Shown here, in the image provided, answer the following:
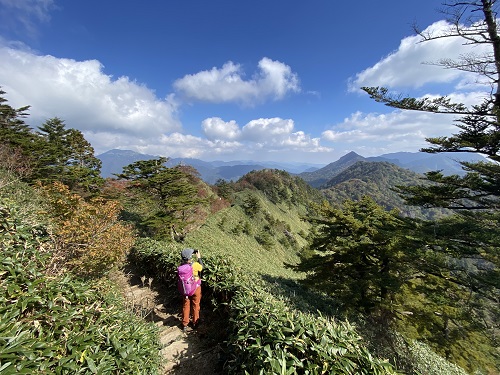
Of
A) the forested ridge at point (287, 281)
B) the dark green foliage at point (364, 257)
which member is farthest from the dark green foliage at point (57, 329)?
the dark green foliage at point (364, 257)

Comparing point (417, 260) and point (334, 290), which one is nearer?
point (417, 260)

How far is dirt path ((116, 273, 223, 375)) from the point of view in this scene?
4.41 metres

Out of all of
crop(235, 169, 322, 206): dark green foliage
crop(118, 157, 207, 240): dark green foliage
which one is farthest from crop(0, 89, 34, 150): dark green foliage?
crop(235, 169, 322, 206): dark green foliage

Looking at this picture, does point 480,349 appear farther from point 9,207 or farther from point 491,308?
point 9,207

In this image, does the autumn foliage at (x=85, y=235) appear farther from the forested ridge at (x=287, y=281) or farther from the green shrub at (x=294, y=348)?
the green shrub at (x=294, y=348)

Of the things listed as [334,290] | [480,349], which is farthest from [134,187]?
[480,349]

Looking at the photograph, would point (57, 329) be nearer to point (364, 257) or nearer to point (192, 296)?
point (192, 296)

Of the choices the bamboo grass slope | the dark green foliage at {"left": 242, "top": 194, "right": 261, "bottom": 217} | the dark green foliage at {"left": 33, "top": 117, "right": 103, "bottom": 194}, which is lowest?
the dark green foliage at {"left": 242, "top": 194, "right": 261, "bottom": 217}

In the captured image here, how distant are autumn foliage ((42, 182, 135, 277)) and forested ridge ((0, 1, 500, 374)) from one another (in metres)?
0.04

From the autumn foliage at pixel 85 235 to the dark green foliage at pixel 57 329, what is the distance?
1.95 meters

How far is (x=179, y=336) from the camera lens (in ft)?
17.4

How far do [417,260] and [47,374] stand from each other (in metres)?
10.6

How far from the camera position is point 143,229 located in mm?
17797

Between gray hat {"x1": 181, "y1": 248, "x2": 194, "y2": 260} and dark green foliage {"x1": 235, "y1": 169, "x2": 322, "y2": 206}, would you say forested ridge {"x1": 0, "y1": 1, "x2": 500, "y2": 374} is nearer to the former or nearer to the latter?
gray hat {"x1": 181, "y1": 248, "x2": 194, "y2": 260}
